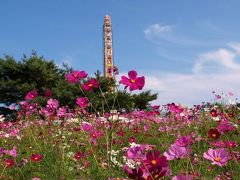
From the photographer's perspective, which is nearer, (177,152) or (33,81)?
(177,152)

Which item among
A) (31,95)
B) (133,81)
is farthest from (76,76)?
(31,95)

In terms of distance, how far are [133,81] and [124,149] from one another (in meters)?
2.85

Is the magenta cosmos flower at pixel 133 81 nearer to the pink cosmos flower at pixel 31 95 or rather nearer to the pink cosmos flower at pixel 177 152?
the pink cosmos flower at pixel 177 152

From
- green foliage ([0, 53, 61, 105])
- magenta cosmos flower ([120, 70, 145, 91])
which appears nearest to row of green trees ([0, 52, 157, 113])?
green foliage ([0, 53, 61, 105])

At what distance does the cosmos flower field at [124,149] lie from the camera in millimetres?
2390

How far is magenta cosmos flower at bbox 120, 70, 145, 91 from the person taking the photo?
9.23 ft

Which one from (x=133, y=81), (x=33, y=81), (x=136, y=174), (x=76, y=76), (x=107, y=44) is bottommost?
(x=136, y=174)

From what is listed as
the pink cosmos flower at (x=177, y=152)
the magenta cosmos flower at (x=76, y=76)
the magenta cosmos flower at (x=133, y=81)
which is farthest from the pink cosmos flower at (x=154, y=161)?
the magenta cosmos flower at (x=76, y=76)

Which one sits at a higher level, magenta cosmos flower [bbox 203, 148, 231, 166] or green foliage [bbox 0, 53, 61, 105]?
green foliage [bbox 0, 53, 61, 105]

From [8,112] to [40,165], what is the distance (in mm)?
23491

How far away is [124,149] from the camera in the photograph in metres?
5.60

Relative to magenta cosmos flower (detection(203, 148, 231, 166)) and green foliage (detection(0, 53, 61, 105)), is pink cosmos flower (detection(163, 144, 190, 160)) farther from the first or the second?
green foliage (detection(0, 53, 61, 105))

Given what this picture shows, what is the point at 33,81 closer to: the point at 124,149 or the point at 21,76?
the point at 21,76

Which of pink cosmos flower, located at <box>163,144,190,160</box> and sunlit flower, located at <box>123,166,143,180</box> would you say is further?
pink cosmos flower, located at <box>163,144,190,160</box>
